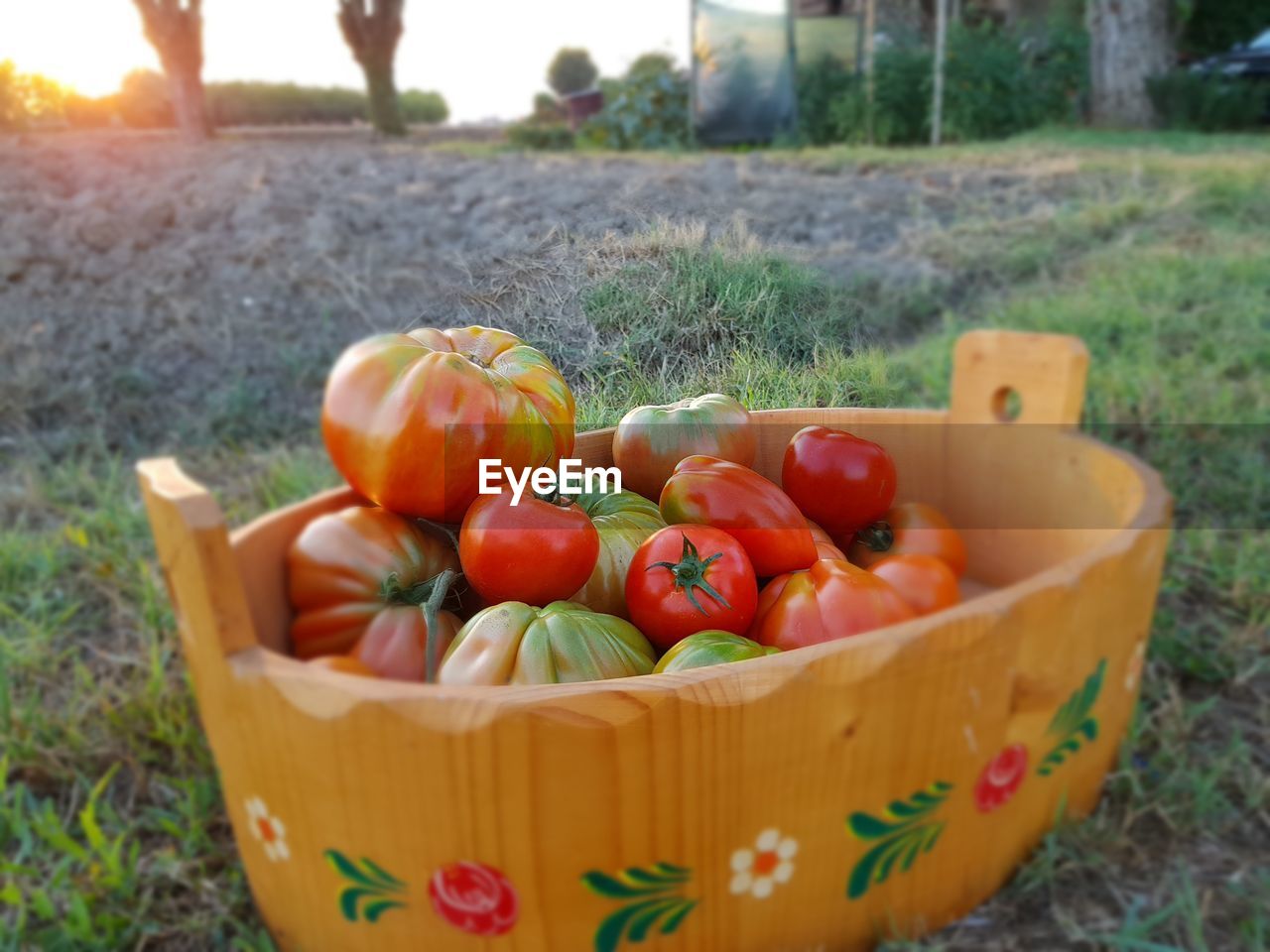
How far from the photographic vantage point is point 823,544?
17.0 inches

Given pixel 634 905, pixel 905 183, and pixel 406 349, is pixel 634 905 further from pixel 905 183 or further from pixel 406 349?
pixel 905 183

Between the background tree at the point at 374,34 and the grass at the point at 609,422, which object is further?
the background tree at the point at 374,34

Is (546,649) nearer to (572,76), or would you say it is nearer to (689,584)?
(689,584)

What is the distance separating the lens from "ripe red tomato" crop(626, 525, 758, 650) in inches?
16.0

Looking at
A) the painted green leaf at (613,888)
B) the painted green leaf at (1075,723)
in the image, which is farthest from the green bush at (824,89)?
the painted green leaf at (613,888)

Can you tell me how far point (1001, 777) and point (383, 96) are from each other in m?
0.65

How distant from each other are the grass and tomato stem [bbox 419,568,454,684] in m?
0.09

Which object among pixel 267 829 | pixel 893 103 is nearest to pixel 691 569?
pixel 267 829

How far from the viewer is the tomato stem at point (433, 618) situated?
1.23 feet

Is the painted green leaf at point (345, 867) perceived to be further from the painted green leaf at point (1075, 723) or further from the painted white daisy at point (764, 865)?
the painted green leaf at point (1075, 723)

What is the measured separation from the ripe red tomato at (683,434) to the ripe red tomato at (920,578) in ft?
0.25

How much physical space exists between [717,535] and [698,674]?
7 cm

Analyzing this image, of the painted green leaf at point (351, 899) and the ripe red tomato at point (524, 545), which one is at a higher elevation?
the ripe red tomato at point (524, 545)

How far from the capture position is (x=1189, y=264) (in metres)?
2.27
